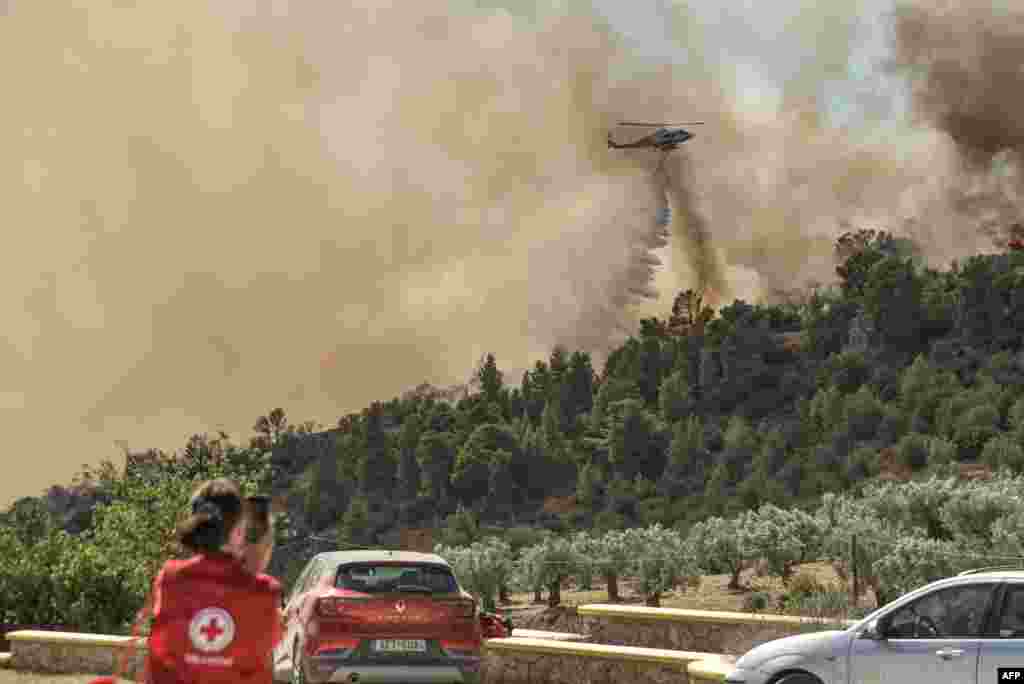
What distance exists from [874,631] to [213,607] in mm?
8538

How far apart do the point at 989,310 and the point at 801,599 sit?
65089 millimetres

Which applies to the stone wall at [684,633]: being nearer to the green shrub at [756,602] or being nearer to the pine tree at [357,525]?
the green shrub at [756,602]

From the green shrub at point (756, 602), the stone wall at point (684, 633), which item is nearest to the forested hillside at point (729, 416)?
the green shrub at point (756, 602)

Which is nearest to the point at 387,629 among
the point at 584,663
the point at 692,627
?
the point at 584,663

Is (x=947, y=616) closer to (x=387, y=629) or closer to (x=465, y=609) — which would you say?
(x=465, y=609)

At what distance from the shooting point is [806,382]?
98.2 metres

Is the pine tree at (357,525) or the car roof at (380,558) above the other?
the pine tree at (357,525)

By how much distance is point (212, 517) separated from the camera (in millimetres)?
7258

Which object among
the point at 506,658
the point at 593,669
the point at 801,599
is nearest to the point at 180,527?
the point at 593,669

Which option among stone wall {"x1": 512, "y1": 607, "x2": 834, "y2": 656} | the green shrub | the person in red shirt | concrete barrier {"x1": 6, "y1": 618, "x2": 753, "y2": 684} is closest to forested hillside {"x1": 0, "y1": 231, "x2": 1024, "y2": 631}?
the green shrub

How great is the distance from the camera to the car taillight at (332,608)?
17.8m

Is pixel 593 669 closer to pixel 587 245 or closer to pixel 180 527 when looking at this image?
pixel 180 527

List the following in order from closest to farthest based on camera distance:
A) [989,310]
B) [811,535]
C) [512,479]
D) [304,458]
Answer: [811,535] → [989,310] → [512,479] → [304,458]

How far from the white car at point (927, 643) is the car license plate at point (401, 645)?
3.57m
